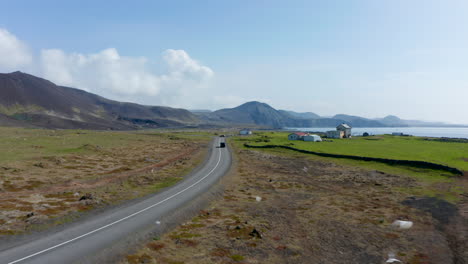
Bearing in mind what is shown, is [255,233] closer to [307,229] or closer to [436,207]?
[307,229]

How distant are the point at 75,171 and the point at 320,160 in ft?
198

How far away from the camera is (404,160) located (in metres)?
62.3

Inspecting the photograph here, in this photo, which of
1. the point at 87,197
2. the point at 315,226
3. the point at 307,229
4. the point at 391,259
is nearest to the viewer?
the point at 391,259

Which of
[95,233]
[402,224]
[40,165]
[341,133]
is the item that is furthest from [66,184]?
[341,133]

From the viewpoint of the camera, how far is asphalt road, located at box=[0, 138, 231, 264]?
1877 cm

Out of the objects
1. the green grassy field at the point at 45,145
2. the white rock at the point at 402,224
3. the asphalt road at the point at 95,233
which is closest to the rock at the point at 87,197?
the asphalt road at the point at 95,233

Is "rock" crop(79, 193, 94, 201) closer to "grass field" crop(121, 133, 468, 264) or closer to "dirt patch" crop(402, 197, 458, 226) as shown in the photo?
"grass field" crop(121, 133, 468, 264)

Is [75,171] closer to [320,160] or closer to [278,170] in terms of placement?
[278,170]

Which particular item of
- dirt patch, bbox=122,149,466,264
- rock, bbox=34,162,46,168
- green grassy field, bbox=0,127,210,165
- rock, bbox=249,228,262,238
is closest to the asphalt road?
dirt patch, bbox=122,149,466,264

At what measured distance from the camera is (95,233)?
23.0 meters

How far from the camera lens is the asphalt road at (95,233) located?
18766mm

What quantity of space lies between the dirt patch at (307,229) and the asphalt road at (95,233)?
3.64 m

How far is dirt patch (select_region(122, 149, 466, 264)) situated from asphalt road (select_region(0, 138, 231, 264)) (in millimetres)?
3643

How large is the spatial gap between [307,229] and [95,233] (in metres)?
20.1
